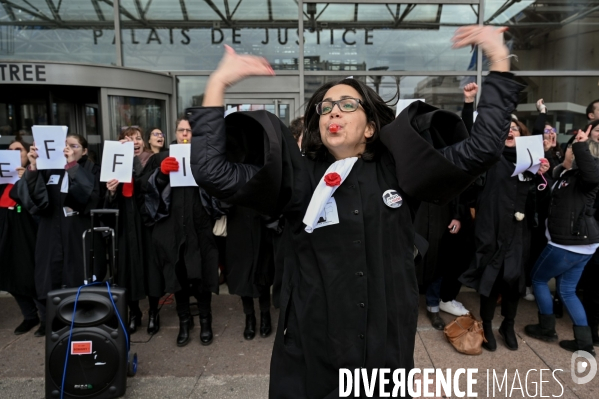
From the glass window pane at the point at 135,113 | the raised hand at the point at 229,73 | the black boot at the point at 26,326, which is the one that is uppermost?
the glass window pane at the point at 135,113

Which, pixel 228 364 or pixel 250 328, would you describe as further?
pixel 250 328

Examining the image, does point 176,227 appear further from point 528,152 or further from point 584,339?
point 584,339

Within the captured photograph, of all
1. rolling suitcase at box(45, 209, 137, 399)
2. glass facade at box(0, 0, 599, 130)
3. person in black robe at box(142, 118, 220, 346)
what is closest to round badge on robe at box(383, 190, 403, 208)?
rolling suitcase at box(45, 209, 137, 399)

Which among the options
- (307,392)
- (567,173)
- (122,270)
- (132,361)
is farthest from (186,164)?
(567,173)

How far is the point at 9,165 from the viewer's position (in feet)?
14.1

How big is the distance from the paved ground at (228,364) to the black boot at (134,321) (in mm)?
67

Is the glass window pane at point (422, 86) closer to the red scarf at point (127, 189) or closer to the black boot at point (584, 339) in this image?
the red scarf at point (127, 189)

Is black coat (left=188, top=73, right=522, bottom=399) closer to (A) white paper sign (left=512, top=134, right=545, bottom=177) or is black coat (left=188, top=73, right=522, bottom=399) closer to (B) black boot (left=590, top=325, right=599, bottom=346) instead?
(A) white paper sign (left=512, top=134, right=545, bottom=177)

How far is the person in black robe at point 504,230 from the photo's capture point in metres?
3.75

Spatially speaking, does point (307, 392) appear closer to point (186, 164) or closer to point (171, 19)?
point (186, 164)

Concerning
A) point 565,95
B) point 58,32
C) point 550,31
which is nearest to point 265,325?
point 58,32

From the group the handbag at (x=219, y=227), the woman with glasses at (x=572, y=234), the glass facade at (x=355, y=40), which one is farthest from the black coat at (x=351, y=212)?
the glass facade at (x=355, y=40)

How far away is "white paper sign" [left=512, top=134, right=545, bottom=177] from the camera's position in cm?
352

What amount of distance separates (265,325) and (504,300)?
227 cm
